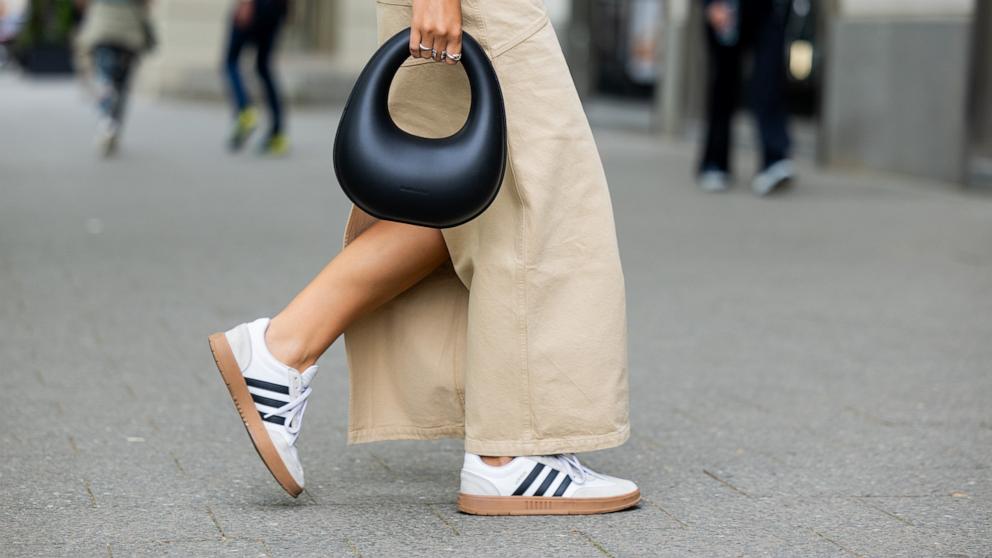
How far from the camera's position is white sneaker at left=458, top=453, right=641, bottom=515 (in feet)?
10.1

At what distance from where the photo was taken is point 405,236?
312 cm

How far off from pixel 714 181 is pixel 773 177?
1.36 feet

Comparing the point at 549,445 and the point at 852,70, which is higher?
the point at 549,445

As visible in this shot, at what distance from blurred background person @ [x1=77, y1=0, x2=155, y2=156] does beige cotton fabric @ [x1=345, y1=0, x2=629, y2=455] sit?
9.04 metres

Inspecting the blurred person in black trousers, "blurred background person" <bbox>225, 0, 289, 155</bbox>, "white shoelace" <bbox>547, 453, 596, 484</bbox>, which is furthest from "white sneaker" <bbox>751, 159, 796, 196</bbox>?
"white shoelace" <bbox>547, 453, 596, 484</bbox>

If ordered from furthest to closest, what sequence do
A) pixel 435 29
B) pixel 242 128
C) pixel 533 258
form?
pixel 242 128, pixel 533 258, pixel 435 29

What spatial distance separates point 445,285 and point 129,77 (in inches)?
368

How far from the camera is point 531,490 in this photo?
309cm

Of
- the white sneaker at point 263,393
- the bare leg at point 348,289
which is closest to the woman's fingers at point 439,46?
the bare leg at point 348,289

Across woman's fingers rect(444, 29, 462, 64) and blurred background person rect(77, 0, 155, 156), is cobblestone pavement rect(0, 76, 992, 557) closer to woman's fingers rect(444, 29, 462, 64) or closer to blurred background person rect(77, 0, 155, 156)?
woman's fingers rect(444, 29, 462, 64)

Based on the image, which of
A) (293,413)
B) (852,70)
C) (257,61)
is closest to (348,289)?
(293,413)

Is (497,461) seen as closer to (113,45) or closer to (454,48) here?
(454,48)

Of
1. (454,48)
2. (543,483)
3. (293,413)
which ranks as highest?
(454,48)

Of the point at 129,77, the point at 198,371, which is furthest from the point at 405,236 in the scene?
the point at 129,77
